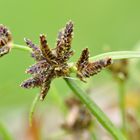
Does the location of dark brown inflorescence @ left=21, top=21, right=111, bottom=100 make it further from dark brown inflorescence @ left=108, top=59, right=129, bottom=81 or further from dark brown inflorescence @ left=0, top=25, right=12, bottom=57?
dark brown inflorescence @ left=108, top=59, right=129, bottom=81

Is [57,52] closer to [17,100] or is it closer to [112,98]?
[112,98]

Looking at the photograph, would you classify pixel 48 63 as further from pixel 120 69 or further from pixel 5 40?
pixel 120 69

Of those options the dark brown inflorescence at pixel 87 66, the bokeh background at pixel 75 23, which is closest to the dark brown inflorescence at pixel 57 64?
the dark brown inflorescence at pixel 87 66

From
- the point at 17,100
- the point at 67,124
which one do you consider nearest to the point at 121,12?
the point at 17,100

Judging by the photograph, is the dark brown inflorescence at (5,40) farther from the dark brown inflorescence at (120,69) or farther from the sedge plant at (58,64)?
the dark brown inflorescence at (120,69)

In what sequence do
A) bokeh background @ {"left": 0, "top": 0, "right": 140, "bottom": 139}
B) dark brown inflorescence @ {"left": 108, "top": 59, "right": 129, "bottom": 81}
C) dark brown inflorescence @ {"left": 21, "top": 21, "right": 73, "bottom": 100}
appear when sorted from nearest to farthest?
dark brown inflorescence @ {"left": 21, "top": 21, "right": 73, "bottom": 100}, dark brown inflorescence @ {"left": 108, "top": 59, "right": 129, "bottom": 81}, bokeh background @ {"left": 0, "top": 0, "right": 140, "bottom": 139}

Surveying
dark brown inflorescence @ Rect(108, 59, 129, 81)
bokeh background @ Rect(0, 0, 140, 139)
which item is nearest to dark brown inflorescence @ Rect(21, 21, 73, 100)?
dark brown inflorescence @ Rect(108, 59, 129, 81)

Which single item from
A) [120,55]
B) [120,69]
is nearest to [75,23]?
[120,69]

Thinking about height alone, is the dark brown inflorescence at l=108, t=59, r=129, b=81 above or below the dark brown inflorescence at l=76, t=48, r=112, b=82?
below

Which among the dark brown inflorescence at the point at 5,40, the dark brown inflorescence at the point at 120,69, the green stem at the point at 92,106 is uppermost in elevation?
the dark brown inflorescence at the point at 5,40
